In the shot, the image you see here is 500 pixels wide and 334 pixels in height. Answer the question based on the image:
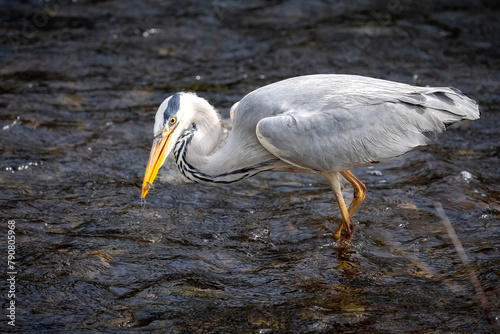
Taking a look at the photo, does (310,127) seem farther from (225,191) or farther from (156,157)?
(225,191)

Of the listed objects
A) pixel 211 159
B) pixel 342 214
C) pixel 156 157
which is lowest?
pixel 342 214

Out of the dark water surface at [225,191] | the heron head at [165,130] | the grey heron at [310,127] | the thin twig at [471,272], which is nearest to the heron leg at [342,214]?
the grey heron at [310,127]

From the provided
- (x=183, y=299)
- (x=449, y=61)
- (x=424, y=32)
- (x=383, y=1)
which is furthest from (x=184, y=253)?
(x=383, y=1)

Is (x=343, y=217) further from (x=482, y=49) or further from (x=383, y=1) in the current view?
(x=383, y=1)

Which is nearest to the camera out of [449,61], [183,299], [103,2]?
[183,299]

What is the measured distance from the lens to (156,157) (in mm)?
5340

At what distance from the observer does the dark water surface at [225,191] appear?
15.6 ft

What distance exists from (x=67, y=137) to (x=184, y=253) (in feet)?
9.65

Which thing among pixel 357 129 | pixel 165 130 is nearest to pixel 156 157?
pixel 165 130

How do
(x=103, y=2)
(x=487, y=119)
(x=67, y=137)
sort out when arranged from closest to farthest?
(x=67, y=137), (x=487, y=119), (x=103, y=2)

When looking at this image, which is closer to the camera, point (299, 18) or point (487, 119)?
point (487, 119)

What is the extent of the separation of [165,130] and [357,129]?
5.63 ft

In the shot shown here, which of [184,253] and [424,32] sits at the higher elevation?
[424,32]

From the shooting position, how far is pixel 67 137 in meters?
7.65
